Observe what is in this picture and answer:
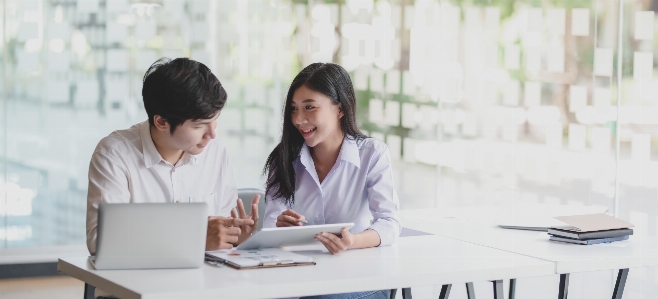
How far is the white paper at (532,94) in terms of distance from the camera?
223 inches

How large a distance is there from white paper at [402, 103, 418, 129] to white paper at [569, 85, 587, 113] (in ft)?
3.59

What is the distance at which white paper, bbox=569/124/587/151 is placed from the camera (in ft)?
16.8

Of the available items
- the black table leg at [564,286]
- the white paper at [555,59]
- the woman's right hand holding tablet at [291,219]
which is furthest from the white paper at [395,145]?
the woman's right hand holding tablet at [291,219]

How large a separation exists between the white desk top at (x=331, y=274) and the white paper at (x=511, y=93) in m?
3.39

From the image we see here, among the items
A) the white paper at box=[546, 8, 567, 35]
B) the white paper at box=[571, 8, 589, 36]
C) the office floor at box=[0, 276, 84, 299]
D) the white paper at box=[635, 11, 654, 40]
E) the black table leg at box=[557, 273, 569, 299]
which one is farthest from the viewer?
the white paper at box=[546, 8, 567, 35]

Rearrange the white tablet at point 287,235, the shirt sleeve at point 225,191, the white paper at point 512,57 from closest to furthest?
the white tablet at point 287,235 → the shirt sleeve at point 225,191 → the white paper at point 512,57

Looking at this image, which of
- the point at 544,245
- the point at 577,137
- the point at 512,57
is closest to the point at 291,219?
the point at 544,245

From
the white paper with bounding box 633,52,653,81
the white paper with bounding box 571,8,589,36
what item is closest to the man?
the white paper with bounding box 633,52,653,81

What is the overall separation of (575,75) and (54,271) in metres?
3.33

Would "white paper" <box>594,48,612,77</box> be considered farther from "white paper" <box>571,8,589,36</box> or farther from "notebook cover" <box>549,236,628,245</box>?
"notebook cover" <box>549,236,628,245</box>

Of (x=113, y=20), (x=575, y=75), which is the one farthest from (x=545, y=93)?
(x=113, y=20)

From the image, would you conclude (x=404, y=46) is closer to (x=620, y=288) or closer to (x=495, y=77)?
(x=495, y=77)

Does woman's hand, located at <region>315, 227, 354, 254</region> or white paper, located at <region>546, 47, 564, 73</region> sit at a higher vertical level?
white paper, located at <region>546, 47, 564, 73</region>

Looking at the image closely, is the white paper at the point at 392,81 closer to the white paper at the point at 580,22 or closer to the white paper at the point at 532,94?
the white paper at the point at 532,94
